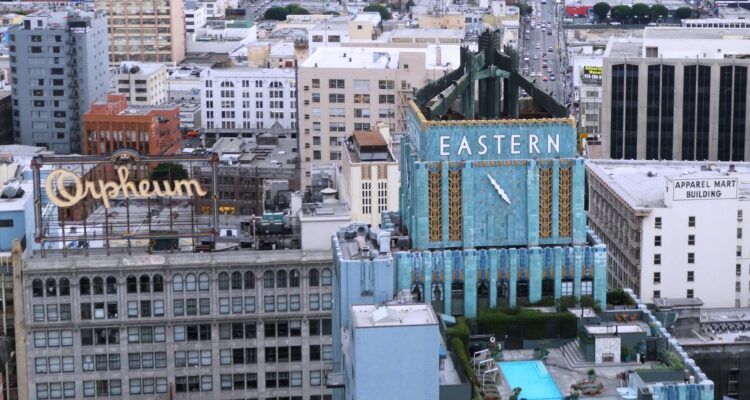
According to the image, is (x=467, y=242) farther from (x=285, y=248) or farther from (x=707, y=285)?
(x=707, y=285)

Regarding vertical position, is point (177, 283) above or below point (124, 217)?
below

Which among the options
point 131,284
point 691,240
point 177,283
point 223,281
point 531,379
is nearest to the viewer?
point 531,379

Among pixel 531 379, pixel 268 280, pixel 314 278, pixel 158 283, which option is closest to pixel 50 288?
pixel 158 283

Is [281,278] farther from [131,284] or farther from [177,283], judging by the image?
[131,284]

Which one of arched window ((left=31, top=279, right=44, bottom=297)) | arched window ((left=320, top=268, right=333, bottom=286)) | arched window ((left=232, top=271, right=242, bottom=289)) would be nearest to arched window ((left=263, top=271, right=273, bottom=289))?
arched window ((left=232, top=271, right=242, bottom=289))

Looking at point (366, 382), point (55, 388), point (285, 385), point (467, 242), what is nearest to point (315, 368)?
point (285, 385)

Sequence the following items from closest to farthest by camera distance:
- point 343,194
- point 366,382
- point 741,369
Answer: point 366,382
point 741,369
point 343,194

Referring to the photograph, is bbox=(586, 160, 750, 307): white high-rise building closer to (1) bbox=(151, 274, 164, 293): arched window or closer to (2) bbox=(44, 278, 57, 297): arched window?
(1) bbox=(151, 274, 164, 293): arched window
